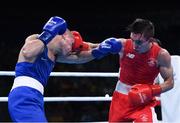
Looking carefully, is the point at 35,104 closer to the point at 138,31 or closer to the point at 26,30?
the point at 138,31

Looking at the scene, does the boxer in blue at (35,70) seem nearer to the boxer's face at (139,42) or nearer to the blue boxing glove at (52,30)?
the blue boxing glove at (52,30)

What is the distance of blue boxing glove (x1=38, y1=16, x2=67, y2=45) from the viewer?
→ 8.21ft

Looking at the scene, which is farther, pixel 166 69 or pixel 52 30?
pixel 166 69

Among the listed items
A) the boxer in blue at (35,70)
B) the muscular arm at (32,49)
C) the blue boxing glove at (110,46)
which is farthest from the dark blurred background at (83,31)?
the muscular arm at (32,49)

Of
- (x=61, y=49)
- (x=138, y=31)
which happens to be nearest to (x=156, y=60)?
(x=138, y=31)

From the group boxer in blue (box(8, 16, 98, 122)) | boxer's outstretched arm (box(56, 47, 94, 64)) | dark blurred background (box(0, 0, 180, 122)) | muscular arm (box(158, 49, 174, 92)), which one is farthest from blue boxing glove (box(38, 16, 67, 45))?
dark blurred background (box(0, 0, 180, 122))

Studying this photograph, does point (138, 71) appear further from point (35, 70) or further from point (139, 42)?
point (35, 70)

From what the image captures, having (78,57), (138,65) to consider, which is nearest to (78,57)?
(78,57)

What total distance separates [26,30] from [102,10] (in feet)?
4.35

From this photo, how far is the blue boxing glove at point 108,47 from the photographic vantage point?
2.92m

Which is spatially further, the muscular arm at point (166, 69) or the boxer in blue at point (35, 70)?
the muscular arm at point (166, 69)

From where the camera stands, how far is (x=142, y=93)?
284 cm

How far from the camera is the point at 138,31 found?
9.46 ft

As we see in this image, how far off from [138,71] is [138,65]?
0.13 ft
